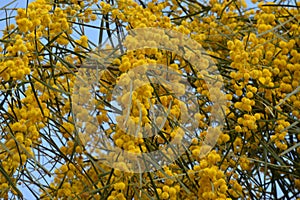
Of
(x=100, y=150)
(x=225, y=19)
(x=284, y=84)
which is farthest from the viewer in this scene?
(x=225, y=19)

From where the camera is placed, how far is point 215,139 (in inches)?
33.2

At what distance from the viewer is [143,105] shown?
0.76 metres

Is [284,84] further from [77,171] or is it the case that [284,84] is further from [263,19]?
[77,171]

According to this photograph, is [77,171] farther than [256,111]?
No

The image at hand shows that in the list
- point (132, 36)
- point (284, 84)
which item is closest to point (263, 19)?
point (284, 84)

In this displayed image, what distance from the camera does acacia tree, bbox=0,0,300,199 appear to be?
0.77 metres

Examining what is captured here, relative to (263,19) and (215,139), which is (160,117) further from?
(263,19)

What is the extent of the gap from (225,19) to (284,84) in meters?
0.20

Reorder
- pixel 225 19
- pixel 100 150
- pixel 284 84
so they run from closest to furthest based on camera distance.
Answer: pixel 100 150 < pixel 284 84 < pixel 225 19

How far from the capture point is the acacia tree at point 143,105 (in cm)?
77

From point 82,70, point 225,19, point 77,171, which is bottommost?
point 77,171

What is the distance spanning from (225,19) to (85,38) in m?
0.28

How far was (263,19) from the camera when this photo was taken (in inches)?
37.8

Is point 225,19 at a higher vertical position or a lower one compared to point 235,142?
higher
